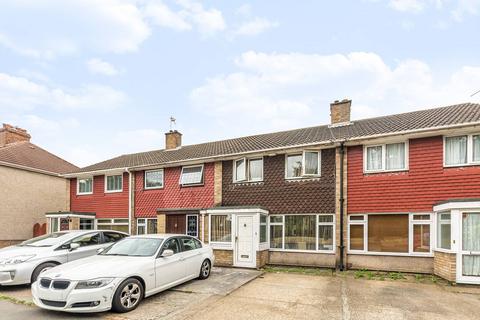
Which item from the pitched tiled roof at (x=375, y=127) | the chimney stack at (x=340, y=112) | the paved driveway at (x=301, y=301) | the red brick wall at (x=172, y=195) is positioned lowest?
the paved driveway at (x=301, y=301)

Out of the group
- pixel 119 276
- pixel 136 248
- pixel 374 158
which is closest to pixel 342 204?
pixel 374 158

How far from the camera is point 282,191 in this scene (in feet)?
39.1

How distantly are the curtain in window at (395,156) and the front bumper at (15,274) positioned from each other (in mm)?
10686

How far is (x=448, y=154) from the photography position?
9531 mm

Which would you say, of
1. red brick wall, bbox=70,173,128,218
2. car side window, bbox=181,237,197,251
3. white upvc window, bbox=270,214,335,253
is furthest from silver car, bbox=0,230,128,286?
red brick wall, bbox=70,173,128,218

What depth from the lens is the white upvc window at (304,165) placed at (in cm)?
1145

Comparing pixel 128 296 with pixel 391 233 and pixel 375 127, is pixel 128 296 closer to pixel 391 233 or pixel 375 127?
pixel 391 233

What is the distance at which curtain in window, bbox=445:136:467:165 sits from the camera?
30.6 ft

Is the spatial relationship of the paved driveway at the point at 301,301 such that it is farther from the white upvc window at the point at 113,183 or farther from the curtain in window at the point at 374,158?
the white upvc window at the point at 113,183

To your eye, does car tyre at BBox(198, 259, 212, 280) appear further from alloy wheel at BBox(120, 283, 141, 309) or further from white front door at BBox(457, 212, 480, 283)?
white front door at BBox(457, 212, 480, 283)

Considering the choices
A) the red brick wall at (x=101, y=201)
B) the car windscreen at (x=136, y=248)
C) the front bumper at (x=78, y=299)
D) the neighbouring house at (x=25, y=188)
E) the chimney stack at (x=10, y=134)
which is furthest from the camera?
the chimney stack at (x=10, y=134)

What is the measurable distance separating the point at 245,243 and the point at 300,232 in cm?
206

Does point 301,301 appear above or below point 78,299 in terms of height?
below

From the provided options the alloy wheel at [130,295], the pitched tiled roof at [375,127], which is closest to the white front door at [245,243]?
the pitched tiled roof at [375,127]
